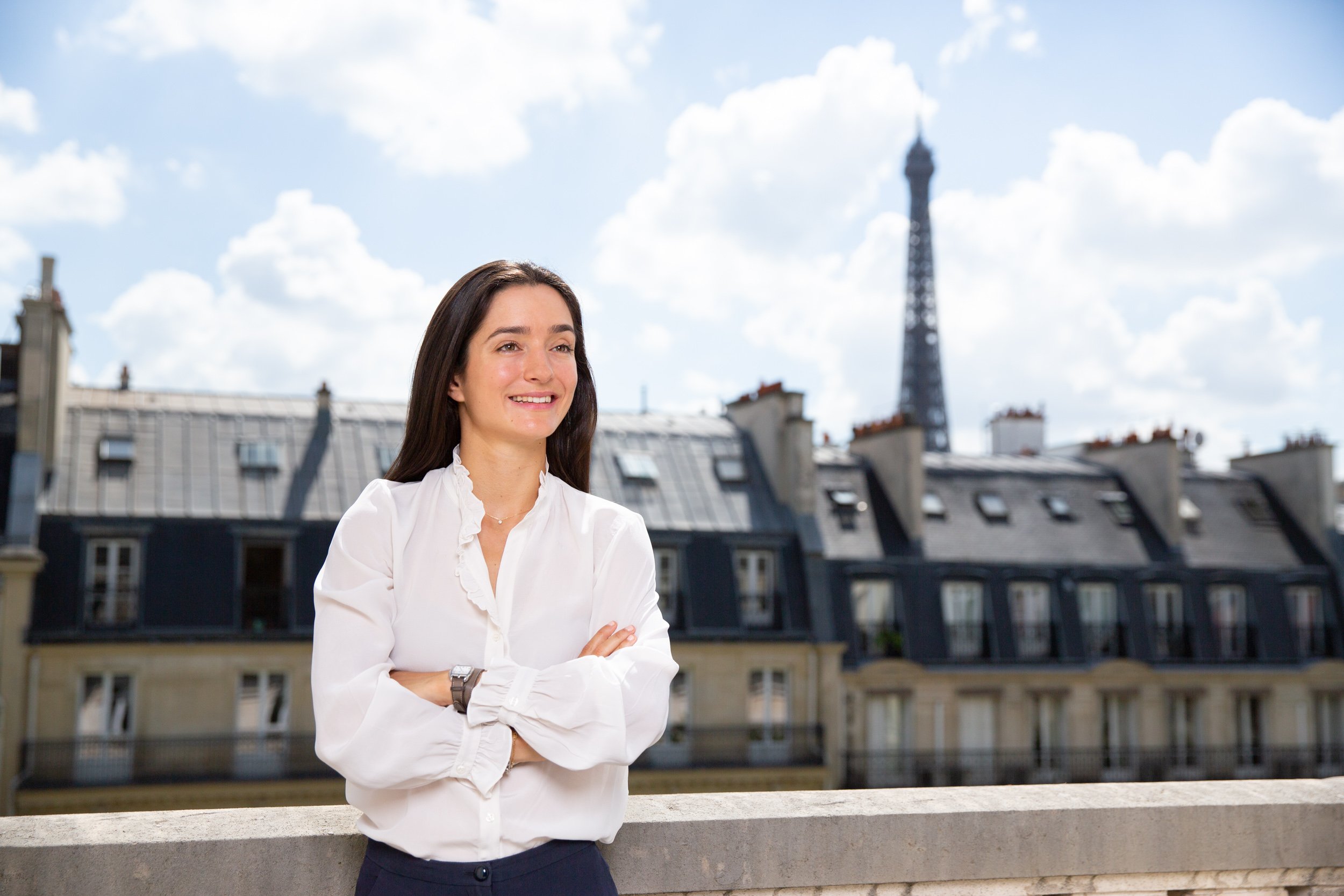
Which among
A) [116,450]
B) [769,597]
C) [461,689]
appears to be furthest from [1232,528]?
Result: [461,689]

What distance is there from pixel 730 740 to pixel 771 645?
2.00 m

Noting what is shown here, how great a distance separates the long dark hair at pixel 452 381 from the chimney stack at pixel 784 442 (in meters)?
22.1

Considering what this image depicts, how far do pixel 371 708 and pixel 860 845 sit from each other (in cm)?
165

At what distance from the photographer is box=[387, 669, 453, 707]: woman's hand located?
2412mm

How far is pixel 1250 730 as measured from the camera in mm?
26734

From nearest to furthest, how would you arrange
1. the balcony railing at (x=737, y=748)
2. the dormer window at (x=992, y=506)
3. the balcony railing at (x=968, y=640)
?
the balcony railing at (x=737, y=748) → the balcony railing at (x=968, y=640) → the dormer window at (x=992, y=506)

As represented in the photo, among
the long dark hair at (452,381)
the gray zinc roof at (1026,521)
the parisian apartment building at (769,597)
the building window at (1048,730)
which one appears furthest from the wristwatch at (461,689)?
the building window at (1048,730)

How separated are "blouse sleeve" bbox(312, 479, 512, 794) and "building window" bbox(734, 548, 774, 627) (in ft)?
69.5

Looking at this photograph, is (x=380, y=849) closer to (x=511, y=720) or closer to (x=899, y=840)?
(x=511, y=720)

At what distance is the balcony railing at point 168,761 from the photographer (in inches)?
748

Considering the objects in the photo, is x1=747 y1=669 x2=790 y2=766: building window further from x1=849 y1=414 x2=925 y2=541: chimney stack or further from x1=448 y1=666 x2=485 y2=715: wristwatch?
x1=448 y1=666 x2=485 y2=715: wristwatch

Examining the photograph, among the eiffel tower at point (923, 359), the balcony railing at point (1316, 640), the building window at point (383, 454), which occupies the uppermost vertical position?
the eiffel tower at point (923, 359)

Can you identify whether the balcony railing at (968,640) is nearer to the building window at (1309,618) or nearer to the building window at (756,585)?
the building window at (756,585)

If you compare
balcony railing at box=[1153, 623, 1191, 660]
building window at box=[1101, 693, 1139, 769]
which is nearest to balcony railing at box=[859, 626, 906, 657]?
building window at box=[1101, 693, 1139, 769]
